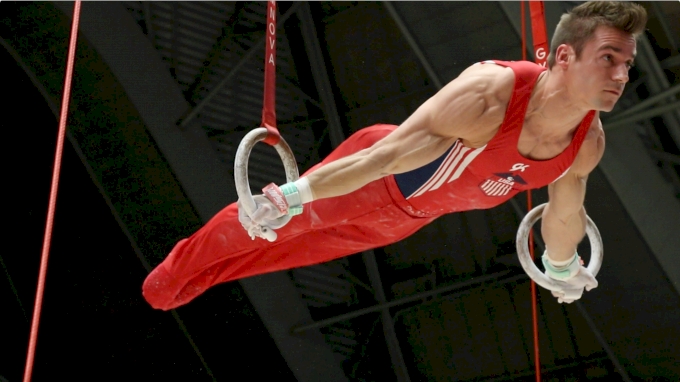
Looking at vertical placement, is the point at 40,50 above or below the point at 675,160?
above

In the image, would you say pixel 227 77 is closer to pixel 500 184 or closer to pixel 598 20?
pixel 500 184

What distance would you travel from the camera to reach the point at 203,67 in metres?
5.69

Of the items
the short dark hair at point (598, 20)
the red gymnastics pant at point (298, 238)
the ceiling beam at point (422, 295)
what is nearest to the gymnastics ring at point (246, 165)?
the red gymnastics pant at point (298, 238)

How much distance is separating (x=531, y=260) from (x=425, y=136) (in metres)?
0.88

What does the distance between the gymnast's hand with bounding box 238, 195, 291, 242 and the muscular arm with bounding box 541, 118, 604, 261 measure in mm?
1050

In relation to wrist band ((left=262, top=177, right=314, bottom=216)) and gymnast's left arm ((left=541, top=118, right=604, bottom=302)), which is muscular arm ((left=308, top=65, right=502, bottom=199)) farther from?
gymnast's left arm ((left=541, top=118, right=604, bottom=302))

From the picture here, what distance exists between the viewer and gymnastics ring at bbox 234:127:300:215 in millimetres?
2264

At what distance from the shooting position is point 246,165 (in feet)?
7.67

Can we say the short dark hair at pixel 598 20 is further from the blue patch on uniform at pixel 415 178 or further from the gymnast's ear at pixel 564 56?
the blue patch on uniform at pixel 415 178

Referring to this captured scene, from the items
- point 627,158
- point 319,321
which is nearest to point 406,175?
point 627,158

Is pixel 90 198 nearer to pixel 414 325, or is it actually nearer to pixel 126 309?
pixel 126 309

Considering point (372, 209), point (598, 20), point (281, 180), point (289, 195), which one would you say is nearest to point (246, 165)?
point (289, 195)

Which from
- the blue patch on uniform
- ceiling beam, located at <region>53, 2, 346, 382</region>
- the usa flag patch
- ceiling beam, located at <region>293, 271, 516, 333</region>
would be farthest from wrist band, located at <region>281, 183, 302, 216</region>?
ceiling beam, located at <region>293, 271, 516, 333</region>

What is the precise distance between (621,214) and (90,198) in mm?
3813
